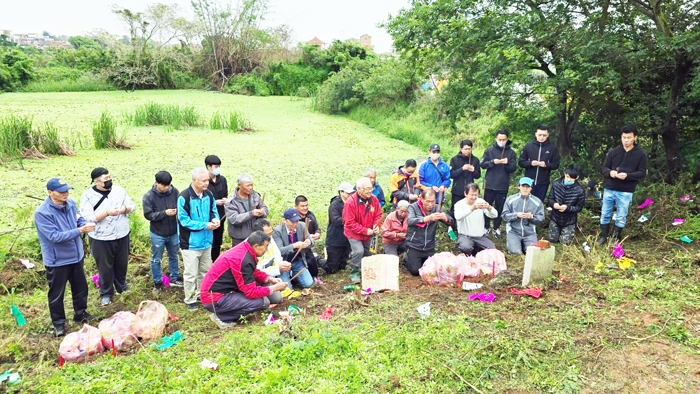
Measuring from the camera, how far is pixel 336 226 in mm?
6258

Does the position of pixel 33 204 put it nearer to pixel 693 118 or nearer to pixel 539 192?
pixel 539 192

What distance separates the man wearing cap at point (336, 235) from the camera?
6258 millimetres

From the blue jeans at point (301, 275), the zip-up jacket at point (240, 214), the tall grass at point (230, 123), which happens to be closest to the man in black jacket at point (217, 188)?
the zip-up jacket at point (240, 214)

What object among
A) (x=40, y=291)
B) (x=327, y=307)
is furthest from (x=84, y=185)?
(x=327, y=307)

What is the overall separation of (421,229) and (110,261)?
3582mm

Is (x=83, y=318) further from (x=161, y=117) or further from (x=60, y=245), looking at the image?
(x=161, y=117)

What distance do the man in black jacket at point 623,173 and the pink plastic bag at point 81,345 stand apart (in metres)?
6.01

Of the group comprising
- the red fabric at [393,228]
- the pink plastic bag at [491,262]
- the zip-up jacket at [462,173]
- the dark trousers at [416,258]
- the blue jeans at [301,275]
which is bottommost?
the blue jeans at [301,275]

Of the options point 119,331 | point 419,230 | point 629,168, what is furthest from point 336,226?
point 629,168

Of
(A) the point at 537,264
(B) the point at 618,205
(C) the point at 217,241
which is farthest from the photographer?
(B) the point at 618,205

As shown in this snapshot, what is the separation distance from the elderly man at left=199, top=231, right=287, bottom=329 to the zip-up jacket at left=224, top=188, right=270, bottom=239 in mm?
915

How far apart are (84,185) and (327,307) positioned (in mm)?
5665

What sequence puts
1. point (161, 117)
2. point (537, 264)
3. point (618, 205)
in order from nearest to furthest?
1. point (537, 264)
2. point (618, 205)
3. point (161, 117)

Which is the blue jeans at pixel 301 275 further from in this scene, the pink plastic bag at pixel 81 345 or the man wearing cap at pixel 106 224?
the pink plastic bag at pixel 81 345
